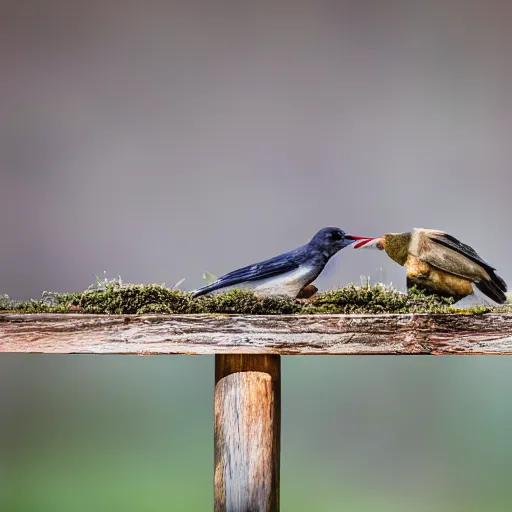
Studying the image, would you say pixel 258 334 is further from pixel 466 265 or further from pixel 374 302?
pixel 466 265

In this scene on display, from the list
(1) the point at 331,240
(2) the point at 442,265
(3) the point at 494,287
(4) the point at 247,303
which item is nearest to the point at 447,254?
(2) the point at 442,265

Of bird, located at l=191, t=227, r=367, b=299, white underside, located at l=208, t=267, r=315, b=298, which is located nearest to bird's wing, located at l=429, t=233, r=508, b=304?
bird, located at l=191, t=227, r=367, b=299

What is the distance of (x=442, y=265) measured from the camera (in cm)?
227

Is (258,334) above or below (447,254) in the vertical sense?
below

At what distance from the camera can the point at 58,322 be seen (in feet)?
7.37

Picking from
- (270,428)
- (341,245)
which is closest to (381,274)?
(341,245)

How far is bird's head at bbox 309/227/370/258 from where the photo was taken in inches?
91.2

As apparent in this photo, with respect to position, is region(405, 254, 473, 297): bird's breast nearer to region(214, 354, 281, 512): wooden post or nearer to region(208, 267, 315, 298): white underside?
region(208, 267, 315, 298): white underside

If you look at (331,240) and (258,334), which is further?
(331,240)

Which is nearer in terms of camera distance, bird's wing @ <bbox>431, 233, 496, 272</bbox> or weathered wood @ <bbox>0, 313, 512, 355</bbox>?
weathered wood @ <bbox>0, 313, 512, 355</bbox>

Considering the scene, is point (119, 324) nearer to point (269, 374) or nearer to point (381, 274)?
point (269, 374)

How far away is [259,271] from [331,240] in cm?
22

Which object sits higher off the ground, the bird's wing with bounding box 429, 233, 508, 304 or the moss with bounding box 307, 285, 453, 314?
the bird's wing with bounding box 429, 233, 508, 304

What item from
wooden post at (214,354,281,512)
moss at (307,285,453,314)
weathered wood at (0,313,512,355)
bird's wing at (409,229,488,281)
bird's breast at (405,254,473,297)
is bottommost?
wooden post at (214,354,281,512)
